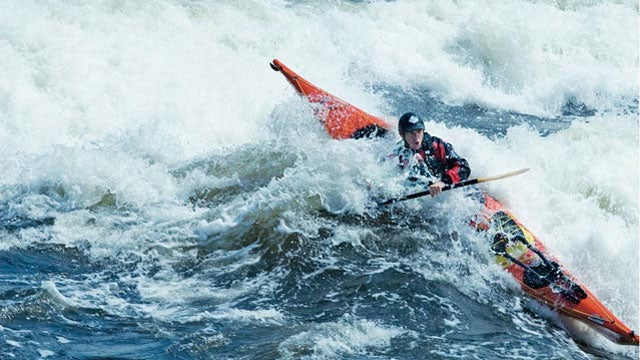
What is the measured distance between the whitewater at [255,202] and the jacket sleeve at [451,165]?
1.05ft

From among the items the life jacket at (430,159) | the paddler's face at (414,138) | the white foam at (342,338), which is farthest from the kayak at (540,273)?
the white foam at (342,338)

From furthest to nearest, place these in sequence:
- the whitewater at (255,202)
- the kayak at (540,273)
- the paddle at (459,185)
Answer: the paddle at (459,185), the kayak at (540,273), the whitewater at (255,202)

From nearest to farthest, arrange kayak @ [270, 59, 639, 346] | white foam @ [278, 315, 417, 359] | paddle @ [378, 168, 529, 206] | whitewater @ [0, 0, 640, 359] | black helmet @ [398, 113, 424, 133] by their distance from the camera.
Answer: white foam @ [278, 315, 417, 359]
whitewater @ [0, 0, 640, 359]
kayak @ [270, 59, 639, 346]
paddle @ [378, 168, 529, 206]
black helmet @ [398, 113, 424, 133]

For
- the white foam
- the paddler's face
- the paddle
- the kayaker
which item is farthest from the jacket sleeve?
the white foam

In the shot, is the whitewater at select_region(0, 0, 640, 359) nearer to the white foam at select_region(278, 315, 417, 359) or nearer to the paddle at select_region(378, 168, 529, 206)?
the white foam at select_region(278, 315, 417, 359)

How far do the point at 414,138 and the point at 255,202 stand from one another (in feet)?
5.27

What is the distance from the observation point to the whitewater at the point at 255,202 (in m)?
5.56

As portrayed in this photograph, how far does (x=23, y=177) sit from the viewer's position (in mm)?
7871

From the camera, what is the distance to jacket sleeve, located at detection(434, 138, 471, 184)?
7.07 metres

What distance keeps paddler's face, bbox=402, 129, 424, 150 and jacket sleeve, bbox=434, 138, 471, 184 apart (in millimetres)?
232

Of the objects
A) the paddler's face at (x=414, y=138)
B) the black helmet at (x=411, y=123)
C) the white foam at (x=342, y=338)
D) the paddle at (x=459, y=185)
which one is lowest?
the white foam at (x=342, y=338)

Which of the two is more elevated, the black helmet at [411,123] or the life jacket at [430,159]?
the black helmet at [411,123]

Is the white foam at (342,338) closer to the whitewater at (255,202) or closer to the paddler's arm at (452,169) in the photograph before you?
the whitewater at (255,202)

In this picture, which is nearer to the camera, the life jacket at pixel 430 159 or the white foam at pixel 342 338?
the white foam at pixel 342 338
